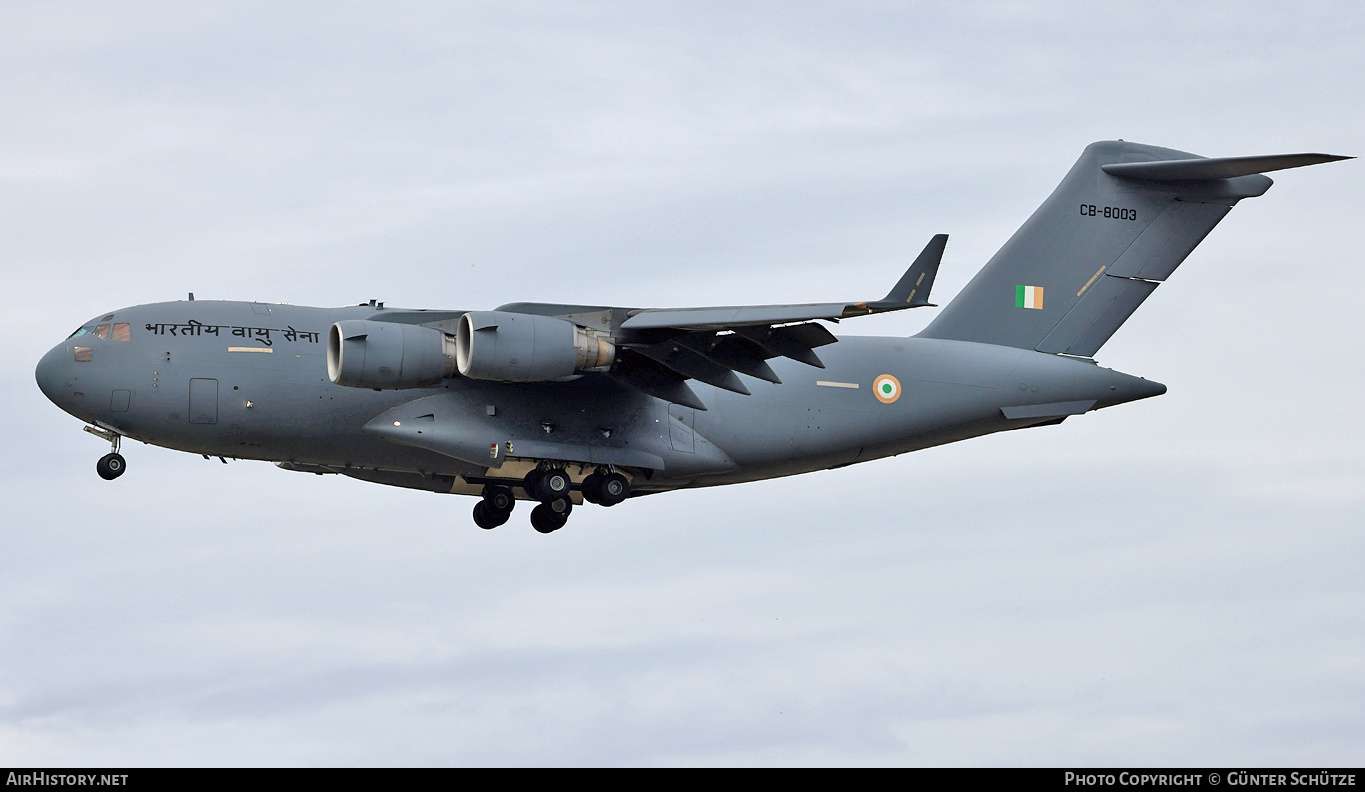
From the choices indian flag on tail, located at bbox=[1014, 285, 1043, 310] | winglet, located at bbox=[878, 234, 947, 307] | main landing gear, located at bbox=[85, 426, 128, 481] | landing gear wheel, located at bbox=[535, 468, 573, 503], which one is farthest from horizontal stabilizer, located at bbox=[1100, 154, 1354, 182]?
main landing gear, located at bbox=[85, 426, 128, 481]

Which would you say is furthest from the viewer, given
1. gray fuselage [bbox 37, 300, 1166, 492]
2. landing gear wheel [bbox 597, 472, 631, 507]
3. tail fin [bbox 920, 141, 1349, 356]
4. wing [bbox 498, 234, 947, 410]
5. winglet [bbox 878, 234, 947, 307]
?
tail fin [bbox 920, 141, 1349, 356]

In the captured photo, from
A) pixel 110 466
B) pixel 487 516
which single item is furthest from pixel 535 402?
pixel 110 466

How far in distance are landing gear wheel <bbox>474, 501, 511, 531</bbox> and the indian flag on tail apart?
6685 millimetres

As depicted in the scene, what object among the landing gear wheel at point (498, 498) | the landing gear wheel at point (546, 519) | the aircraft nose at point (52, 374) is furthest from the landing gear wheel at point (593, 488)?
the aircraft nose at point (52, 374)

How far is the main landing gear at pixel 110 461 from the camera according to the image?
18.7m

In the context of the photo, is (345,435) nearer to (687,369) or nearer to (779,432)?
(687,369)

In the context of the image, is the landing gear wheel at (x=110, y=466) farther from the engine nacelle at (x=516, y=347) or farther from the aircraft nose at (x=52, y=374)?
the engine nacelle at (x=516, y=347)

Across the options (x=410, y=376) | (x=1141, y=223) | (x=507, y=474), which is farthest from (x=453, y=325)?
(x=1141, y=223)

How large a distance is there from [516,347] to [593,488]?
8.11 ft

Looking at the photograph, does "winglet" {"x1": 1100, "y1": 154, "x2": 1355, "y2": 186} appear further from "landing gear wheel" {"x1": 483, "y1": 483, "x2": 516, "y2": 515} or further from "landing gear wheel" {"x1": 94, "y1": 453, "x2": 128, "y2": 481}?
"landing gear wheel" {"x1": 94, "y1": 453, "x2": 128, "y2": 481}

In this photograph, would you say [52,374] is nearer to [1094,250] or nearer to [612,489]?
[612,489]

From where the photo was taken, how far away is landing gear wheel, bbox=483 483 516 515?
68.1ft

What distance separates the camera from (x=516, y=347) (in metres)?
17.8

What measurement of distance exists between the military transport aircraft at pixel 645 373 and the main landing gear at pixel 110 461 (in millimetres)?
24
